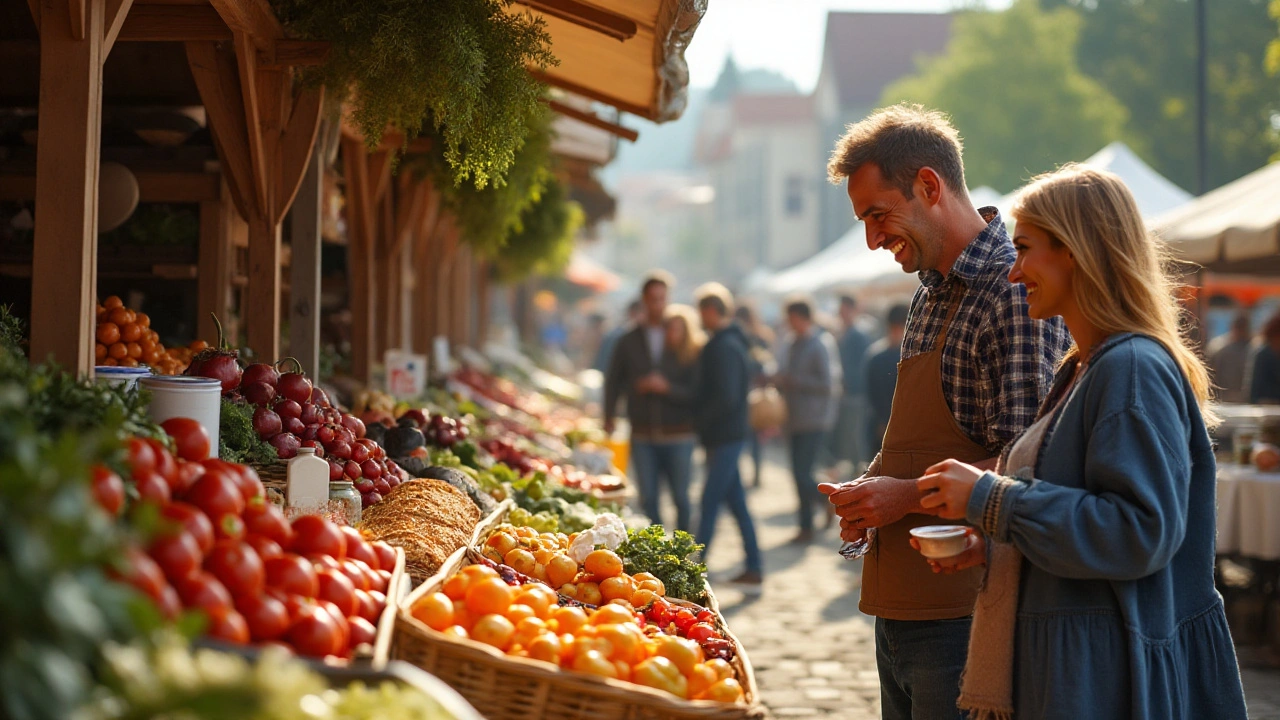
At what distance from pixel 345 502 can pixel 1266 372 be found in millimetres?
9477

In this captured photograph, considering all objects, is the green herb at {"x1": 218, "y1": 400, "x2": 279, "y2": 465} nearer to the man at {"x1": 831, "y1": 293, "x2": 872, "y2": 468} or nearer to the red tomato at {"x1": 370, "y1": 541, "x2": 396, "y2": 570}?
the red tomato at {"x1": 370, "y1": 541, "x2": 396, "y2": 570}

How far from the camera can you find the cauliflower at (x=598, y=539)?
13.1 feet

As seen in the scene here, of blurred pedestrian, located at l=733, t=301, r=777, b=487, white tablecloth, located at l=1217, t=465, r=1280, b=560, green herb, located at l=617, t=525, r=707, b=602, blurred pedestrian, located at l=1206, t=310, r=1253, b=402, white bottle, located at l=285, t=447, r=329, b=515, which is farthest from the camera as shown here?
blurred pedestrian, located at l=733, t=301, r=777, b=487

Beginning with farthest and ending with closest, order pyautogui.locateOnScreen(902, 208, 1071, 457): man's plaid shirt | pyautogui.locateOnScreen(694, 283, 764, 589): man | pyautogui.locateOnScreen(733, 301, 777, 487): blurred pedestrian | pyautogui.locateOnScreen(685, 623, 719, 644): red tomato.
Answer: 1. pyautogui.locateOnScreen(733, 301, 777, 487): blurred pedestrian
2. pyautogui.locateOnScreen(694, 283, 764, 589): man
3. pyautogui.locateOnScreen(685, 623, 719, 644): red tomato
4. pyautogui.locateOnScreen(902, 208, 1071, 457): man's plaid shirt

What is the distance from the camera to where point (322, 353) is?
28.2ft

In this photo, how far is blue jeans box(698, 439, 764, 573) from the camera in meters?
8.90

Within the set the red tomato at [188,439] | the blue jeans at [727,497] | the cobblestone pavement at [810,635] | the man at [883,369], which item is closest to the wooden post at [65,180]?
the red tomato at [188,439]

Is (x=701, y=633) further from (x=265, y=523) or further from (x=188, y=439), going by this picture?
(x=188, y=439)

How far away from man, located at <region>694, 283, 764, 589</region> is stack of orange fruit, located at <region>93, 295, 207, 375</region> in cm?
473

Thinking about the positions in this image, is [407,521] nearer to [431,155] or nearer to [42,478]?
[42,478]

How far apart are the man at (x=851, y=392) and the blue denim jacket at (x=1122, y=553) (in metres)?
10.8

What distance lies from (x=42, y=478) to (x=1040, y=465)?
6.51 feet

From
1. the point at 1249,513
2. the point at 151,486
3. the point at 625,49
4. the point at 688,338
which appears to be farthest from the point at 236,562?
the point at 688,338

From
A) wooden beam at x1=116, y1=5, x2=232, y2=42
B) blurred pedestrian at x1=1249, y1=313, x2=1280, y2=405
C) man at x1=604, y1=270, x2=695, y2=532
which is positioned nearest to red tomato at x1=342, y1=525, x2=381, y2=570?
wooden beam at x1=116, y1=5, x2=232, y2=42
